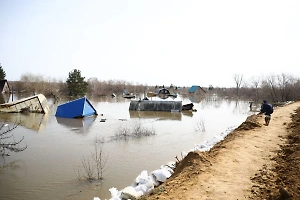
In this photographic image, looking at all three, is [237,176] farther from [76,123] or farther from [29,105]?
[29,105]

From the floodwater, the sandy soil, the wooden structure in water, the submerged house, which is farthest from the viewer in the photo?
the wooden structure in water

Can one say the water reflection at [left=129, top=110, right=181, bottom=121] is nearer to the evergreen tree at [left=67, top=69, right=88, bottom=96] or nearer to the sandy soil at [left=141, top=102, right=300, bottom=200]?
the sandy soil at [left=141, top=102, right=300, bottom=200]

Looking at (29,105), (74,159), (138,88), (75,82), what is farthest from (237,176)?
(138,88)

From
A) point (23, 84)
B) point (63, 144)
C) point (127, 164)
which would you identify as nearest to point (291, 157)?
point (127, 164)

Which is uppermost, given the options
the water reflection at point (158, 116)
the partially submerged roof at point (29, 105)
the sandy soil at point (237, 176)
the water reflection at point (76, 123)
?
the partially submerged roof at point (29, 105)

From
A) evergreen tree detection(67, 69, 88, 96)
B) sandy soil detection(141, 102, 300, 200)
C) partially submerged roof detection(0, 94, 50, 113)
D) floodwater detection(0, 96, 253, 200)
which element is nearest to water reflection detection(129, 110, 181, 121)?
floodwater detection(0, 96, 253, 200)

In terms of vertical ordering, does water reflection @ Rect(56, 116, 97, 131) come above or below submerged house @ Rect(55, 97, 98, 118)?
below

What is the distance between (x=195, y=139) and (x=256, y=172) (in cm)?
771

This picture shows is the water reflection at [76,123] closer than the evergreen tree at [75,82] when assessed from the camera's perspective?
Yes

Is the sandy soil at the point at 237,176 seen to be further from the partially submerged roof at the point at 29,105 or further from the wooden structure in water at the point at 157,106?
the partially submerged roof at the point at 29,105

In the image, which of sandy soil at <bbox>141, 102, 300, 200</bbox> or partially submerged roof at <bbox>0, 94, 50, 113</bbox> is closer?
sandy soil at <bbox>141, 102, 300, 200</bbox>

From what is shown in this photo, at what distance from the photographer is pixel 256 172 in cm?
513

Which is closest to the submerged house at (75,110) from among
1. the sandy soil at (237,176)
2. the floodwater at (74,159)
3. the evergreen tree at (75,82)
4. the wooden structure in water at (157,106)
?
the floodwater at (74,159)

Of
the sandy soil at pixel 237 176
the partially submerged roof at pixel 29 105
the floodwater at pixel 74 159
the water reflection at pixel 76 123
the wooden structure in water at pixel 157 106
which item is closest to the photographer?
the sandy soil at pixel 237 176
